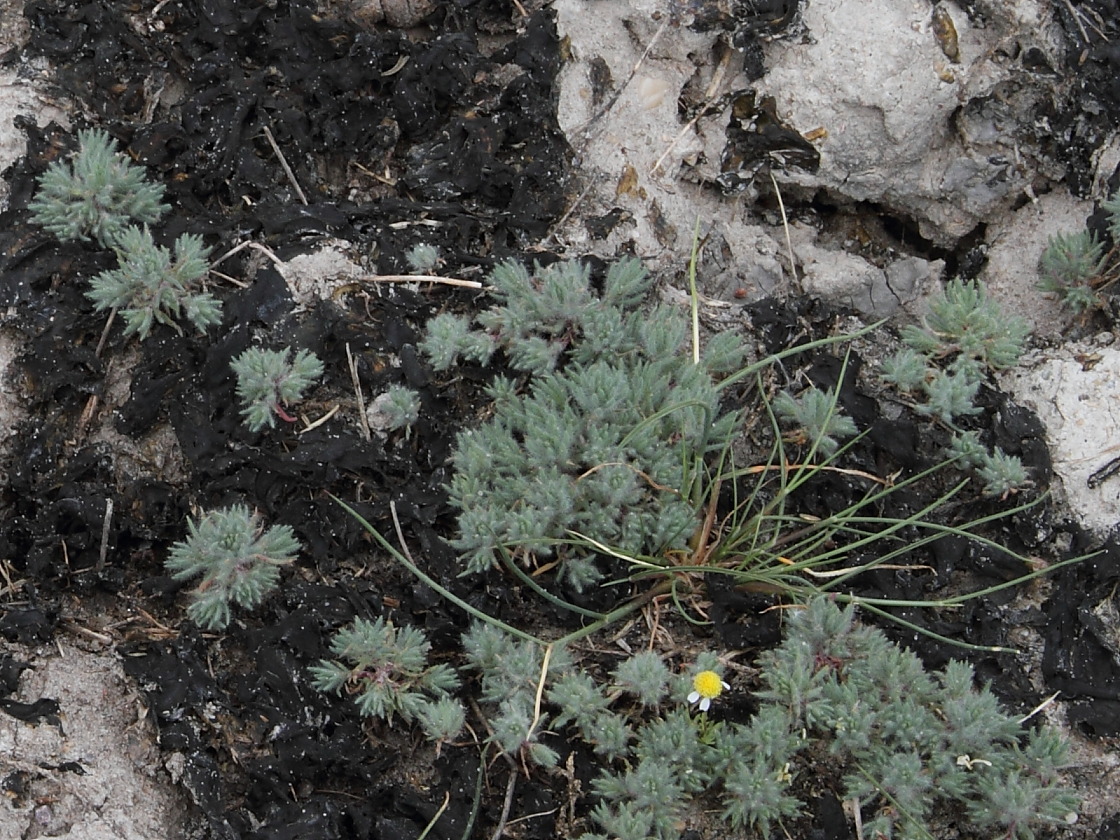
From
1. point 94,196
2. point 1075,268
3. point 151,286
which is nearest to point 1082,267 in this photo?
point 1075,268

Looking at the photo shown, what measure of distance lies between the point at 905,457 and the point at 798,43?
5.31 ft

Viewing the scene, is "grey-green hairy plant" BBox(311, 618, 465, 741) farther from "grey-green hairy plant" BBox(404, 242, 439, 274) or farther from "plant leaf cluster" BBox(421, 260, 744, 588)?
"grey-green hairy plant" BBox(404, 242, 439, 274)

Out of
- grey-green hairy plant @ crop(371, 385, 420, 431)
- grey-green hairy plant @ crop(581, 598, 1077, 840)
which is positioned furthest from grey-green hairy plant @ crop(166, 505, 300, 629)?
grey-green hairy plant @ crop(581, 598, 1077, 840)

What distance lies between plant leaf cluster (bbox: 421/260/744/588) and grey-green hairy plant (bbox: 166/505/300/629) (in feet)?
1.94

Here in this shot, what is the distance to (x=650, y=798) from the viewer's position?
292 centimetres

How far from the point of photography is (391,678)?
309 cm

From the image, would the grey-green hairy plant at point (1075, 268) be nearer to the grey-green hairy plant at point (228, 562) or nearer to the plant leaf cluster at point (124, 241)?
the grey-green hairy plant at point (228, 562)

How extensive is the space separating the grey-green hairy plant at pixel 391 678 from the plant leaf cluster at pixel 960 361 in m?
1.81

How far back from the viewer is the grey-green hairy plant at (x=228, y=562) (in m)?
3.10

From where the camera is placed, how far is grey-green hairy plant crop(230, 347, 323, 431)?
3301mm

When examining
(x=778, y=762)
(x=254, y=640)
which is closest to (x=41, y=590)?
(x=254, y=640)

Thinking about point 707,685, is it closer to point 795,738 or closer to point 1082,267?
point 795,738

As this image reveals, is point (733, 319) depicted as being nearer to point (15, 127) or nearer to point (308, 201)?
point (308, 201)

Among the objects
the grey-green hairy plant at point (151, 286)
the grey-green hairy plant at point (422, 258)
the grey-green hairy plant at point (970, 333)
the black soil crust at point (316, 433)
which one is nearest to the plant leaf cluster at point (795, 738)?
the black soil crust at point (316, 433)
